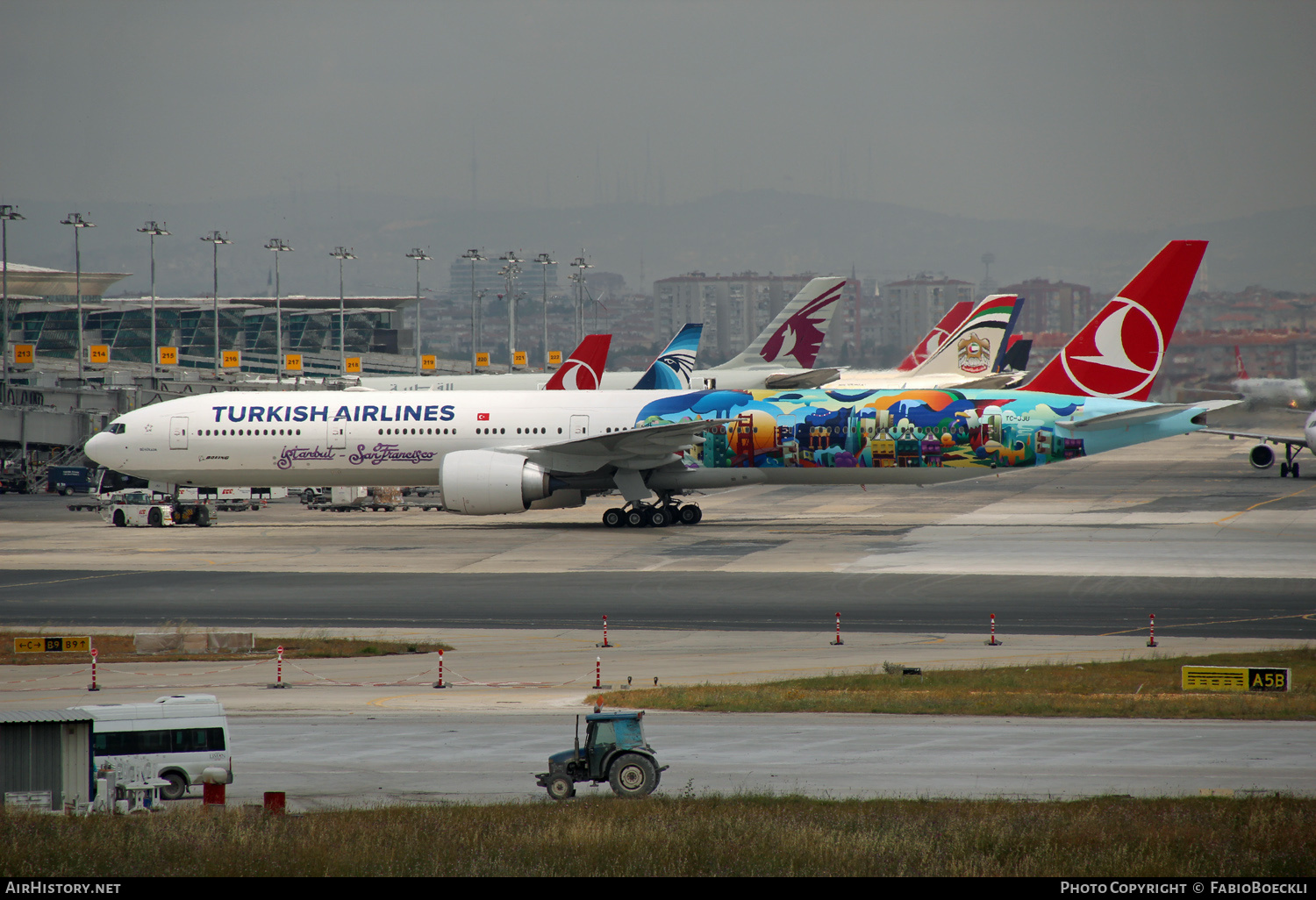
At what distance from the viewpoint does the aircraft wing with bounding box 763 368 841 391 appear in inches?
2418

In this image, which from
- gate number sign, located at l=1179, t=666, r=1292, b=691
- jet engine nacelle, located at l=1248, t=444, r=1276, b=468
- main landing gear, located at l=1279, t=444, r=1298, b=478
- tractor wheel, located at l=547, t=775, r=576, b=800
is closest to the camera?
tractor wheel, located at l=547, t=775, r=576, b=800

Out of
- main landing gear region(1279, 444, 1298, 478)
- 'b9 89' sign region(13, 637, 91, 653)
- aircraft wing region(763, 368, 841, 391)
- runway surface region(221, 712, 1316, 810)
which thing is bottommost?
runway surface region(221, 712, 1316, 810)

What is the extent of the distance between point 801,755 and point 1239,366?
30465 mm

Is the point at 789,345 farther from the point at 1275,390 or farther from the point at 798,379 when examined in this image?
the point at 1275,390

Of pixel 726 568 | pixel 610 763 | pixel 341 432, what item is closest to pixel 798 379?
pixel 341 432

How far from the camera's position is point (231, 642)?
23.9 metres

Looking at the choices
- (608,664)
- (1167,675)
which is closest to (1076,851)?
(1167,675)

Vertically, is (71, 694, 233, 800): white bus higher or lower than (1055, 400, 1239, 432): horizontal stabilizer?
lower

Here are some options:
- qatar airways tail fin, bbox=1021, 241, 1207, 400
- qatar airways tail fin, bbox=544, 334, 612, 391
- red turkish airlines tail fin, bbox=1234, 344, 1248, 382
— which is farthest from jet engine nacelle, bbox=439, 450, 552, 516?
red turkish airlines tail fin, bbox=1234, 344, 1248, 382

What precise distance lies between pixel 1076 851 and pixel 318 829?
6931 mm

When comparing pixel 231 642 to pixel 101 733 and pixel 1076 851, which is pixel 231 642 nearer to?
pixel 101 733

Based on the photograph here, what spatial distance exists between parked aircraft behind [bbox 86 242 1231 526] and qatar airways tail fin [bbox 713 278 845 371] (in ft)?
74.7

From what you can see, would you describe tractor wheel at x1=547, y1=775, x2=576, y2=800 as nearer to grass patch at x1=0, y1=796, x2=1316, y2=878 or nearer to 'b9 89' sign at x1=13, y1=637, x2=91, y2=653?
grass patch at x1=0, y1=796, x2=1316, y2=878

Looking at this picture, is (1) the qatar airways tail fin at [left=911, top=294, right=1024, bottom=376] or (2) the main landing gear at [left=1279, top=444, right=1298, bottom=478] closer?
(2) the main landing gear at [left=1279, top=444, right=1298, bottom=478]
